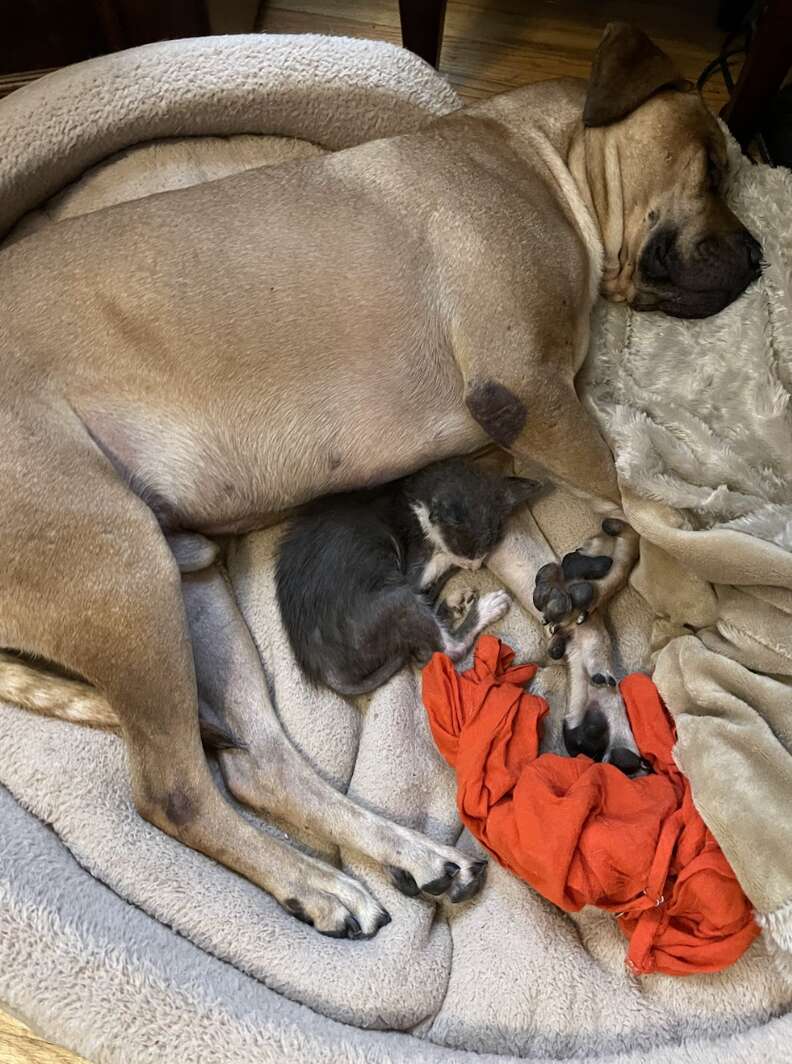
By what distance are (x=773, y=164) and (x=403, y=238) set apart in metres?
1.45

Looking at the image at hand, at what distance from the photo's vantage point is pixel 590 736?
2.06 m

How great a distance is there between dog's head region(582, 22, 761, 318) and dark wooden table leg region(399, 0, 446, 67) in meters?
1.17

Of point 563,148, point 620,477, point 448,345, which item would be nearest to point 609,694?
point 620,477

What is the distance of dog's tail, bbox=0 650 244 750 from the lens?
199cm

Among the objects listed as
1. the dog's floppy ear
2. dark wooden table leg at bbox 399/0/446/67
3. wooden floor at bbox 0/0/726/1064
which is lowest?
wooden floor at bbox 0/0/726/1064

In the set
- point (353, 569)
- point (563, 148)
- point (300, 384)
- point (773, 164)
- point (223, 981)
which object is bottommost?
point (223, 981)

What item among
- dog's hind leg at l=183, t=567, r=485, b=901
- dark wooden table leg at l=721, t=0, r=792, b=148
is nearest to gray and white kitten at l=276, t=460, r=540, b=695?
dog's hind leg at l=183, t=567, r=485, b=901

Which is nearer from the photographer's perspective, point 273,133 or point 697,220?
point 697,220

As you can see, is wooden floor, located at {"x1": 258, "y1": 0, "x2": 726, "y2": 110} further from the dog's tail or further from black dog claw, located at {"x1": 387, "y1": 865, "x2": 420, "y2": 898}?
black dog claw, located at {"x1": 387, "y1": 865, "x2": 420, "y2": 898}

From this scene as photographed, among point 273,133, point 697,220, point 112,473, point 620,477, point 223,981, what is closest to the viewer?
point 223,981

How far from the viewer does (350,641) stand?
2107 millimetres

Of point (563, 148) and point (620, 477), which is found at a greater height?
point (563, 148)

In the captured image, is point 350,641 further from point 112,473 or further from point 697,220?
point 697,220

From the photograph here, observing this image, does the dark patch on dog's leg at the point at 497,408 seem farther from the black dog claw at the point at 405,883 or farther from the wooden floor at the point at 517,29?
the wooden floor at the point at 517,29
